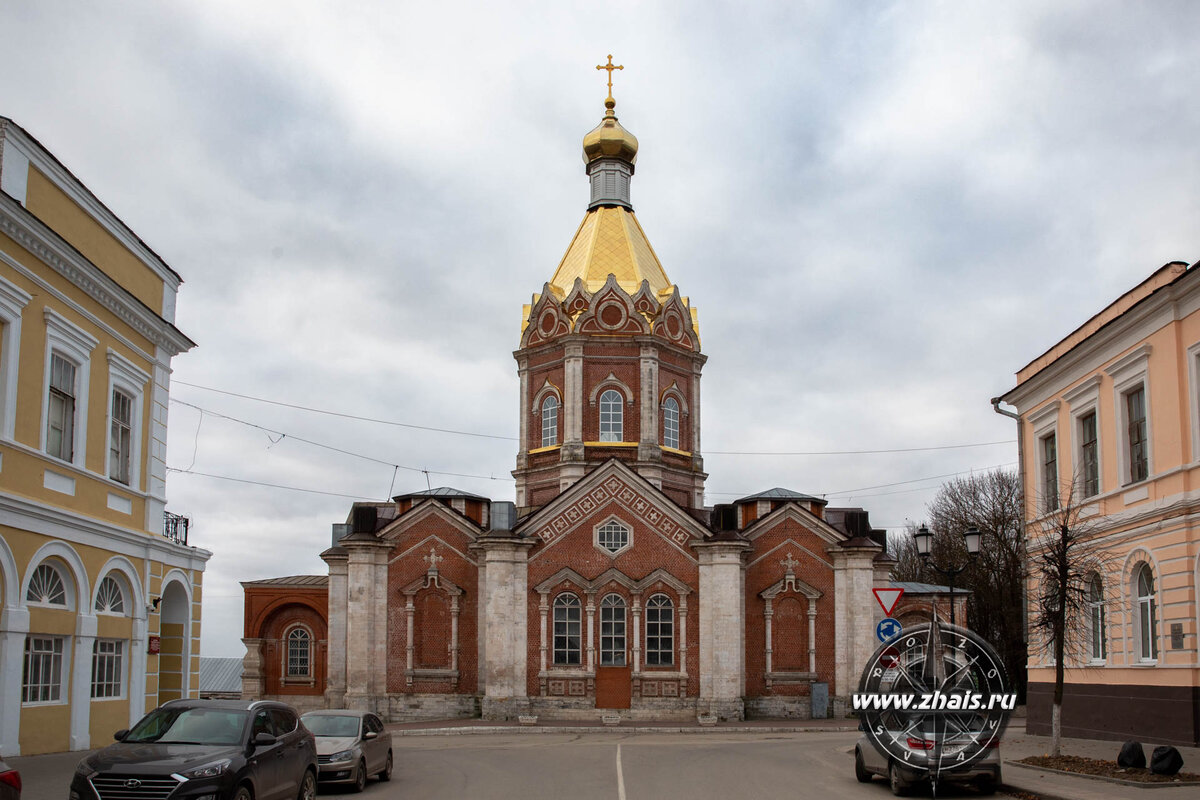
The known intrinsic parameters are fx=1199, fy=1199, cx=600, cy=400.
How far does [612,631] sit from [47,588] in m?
21.9

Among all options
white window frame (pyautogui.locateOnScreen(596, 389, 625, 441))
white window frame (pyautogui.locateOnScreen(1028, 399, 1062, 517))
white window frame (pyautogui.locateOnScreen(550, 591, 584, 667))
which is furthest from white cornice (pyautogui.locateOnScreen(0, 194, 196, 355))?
white window frame (pyautogui.locateOnScreen(596, 389, 625, 441))

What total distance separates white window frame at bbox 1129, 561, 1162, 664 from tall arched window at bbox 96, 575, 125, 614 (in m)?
18.9

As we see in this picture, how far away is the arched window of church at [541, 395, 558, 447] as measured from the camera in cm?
4323

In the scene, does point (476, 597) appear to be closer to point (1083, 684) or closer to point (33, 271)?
point (1083, 684)

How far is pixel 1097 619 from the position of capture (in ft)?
80.4

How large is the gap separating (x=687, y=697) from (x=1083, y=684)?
16072 mm

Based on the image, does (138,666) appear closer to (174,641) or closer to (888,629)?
(174,641)

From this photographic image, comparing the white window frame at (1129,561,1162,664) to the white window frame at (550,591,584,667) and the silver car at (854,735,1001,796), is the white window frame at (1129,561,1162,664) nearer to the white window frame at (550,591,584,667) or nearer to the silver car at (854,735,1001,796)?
the silver car at (854,735,1001,796)

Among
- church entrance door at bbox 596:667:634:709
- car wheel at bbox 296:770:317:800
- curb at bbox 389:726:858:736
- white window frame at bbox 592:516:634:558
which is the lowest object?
curb at bbox 389:726:858:736

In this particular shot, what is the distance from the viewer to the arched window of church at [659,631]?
38.8 meters

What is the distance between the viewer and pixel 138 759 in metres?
12.4

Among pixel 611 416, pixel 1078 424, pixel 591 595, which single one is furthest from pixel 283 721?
pixel 611 416

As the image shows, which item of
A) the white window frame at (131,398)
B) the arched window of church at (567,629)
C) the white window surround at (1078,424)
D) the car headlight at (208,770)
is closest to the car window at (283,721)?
the car headlight at (208,770)

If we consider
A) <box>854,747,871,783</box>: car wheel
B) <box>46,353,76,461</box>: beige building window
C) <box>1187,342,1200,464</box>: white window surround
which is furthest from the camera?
<box>1187,342,1200,464</box>: white window surround
